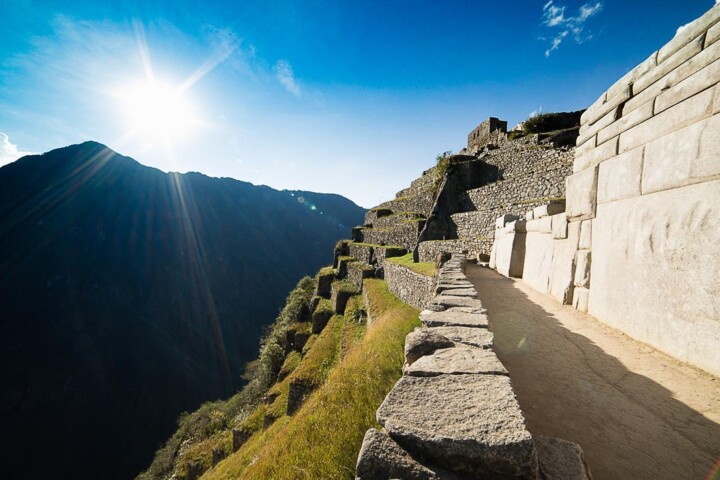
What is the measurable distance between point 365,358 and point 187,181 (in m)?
138

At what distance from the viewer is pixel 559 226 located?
5090 millimetres

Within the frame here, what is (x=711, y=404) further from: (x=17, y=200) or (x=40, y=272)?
(x=17, y=200)

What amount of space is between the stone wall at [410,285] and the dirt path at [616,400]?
4.99 meters

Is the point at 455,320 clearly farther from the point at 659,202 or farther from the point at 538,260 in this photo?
the point at 538,260

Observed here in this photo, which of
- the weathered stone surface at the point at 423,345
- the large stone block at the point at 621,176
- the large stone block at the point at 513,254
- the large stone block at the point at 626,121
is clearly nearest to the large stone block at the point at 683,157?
the large stone block at the point at 621,176

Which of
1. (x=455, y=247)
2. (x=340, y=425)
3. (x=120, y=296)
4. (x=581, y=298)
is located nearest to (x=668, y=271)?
(x=581, y=298)

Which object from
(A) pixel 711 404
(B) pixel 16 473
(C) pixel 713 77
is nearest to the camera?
(A) pixel 711 404

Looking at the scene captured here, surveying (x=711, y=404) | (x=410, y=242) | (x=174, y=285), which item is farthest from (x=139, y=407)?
(x=711, y=404)

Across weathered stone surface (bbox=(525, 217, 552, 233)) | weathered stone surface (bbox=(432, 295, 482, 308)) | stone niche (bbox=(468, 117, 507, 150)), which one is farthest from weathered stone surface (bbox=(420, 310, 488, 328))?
stone niche (bbox=(468, 117, 507, 150))

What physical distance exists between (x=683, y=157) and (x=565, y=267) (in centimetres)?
255

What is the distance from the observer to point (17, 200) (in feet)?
295

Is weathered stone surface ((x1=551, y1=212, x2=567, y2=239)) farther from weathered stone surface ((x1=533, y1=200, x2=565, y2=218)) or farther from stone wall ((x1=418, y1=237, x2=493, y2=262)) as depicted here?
stone wall ((x1=418, y1=237, x2=493, y2=262))

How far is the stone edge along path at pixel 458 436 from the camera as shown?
1.15 metres

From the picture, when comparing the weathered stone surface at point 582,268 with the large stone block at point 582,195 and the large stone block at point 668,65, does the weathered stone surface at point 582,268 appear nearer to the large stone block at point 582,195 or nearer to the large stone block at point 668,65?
the large stone block at point 582,195
